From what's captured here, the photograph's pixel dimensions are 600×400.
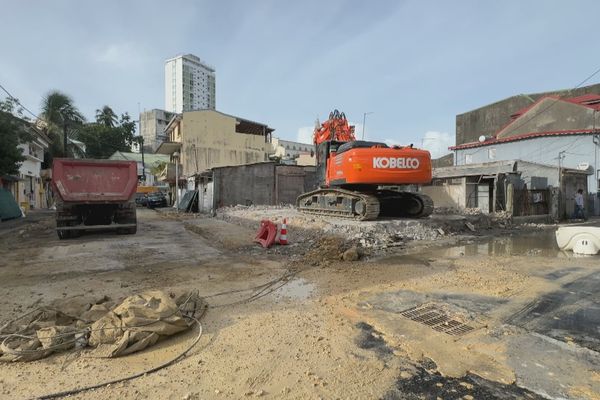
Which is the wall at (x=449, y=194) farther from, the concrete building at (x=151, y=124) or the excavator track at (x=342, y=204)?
the concrete building at (x=151, y=124)

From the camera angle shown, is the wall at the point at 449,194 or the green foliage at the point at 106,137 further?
the green foliage at the point at 106,137

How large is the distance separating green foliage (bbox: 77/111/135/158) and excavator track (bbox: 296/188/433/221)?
49.3 metres

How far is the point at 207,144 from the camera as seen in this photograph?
3753 centimetres

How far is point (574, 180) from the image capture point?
20203mm

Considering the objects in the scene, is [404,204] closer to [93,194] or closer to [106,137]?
[93,194]

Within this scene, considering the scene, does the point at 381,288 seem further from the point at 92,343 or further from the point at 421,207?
the point at 421,207

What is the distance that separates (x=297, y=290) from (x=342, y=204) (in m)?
7.44

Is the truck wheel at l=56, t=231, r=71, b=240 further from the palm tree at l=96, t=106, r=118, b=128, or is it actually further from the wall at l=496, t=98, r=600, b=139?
the palm tree at l=96, t=106, r=118, b=128

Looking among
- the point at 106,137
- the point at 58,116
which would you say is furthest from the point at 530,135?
the point at 106,137

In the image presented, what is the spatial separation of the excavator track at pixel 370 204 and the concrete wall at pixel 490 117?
85.5 ft

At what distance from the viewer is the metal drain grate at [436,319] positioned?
155 inches

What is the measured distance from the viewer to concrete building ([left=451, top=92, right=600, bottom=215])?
73.0 feet

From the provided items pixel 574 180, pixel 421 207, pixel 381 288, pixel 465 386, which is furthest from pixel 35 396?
pixel 574 180

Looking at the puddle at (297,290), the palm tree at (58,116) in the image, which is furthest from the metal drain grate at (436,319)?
the palm tree at (58,116)
